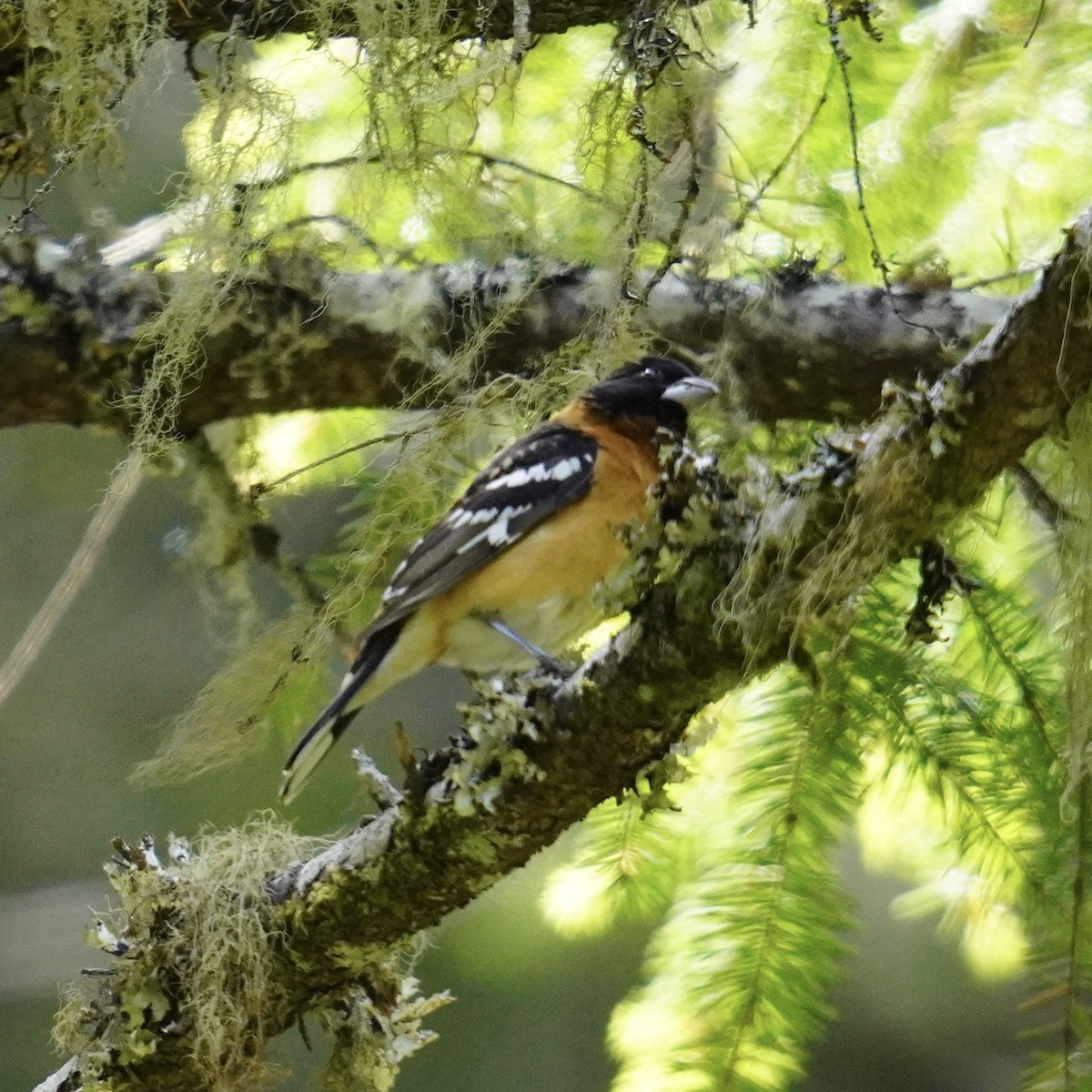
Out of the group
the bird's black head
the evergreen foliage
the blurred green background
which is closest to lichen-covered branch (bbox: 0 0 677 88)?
the evergreen foliage

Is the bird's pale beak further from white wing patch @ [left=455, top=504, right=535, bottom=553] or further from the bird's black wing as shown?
white wing patch @ [left=455, top=504, right=535, bottom=553]

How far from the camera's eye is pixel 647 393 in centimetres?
226

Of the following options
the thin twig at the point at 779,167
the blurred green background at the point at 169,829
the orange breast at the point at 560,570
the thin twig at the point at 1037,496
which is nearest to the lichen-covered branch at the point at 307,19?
the thin twig at the point at 779,167

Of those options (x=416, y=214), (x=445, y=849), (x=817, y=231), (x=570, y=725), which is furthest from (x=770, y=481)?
(x=416, y=214)

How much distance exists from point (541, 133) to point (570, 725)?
122cm

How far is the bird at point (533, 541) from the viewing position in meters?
2.16

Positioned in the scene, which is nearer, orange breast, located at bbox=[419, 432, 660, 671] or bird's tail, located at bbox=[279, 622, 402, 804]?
bird's tail, located at bbox=[279, 622, 402, 804]

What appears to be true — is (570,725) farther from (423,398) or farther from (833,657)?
(423,398)

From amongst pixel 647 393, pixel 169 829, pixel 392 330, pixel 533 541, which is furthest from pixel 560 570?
pixel 169 829

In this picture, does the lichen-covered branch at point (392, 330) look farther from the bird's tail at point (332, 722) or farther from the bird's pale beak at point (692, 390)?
the bird's tail at point (332, 722)


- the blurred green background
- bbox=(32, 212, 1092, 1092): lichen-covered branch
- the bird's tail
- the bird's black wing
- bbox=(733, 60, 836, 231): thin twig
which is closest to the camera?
bbox=(32, 212, 1092, 1092): lichen-covered branch

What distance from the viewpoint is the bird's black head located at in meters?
2.21

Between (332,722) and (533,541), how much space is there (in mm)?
433

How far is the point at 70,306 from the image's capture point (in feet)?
7.10
